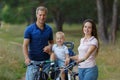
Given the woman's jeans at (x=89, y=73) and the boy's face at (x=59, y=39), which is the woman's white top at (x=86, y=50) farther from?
the boy's face at (x=59, y=39)

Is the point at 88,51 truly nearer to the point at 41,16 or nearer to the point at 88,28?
the point at 88,28

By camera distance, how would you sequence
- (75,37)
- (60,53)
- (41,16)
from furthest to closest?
1. (75,37)
2. (60,53)
3. (41,16)

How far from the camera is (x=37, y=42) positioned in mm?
7609

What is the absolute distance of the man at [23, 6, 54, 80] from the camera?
7523mm

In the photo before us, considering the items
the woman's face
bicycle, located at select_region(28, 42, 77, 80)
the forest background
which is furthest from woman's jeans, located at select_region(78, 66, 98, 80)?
the forest background

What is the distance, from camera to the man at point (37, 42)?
7523mm

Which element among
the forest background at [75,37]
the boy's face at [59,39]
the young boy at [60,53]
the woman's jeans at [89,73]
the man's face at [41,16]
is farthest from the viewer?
the forest background at [75,37]

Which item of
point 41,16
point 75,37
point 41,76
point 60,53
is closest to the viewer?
point 41,16

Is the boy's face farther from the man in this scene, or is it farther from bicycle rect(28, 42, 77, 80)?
bicycle rect(28, 42, 77, 80)

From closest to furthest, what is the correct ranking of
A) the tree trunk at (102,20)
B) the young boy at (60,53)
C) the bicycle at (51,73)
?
the bicycle at (51,73)
the young boy at (60,53)
the tree trunk at (102,20)

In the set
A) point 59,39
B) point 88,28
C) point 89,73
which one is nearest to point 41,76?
point 59,39

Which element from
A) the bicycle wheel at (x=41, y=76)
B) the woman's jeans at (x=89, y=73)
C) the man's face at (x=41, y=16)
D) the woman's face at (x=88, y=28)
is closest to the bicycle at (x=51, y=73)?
the bicycle wheel at (x=41, y=76)

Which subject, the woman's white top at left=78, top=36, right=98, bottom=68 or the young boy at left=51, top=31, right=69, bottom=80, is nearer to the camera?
the woman's white top at left=78, top=36, right=98, bottom=68

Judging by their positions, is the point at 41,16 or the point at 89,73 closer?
the point at 89,73
